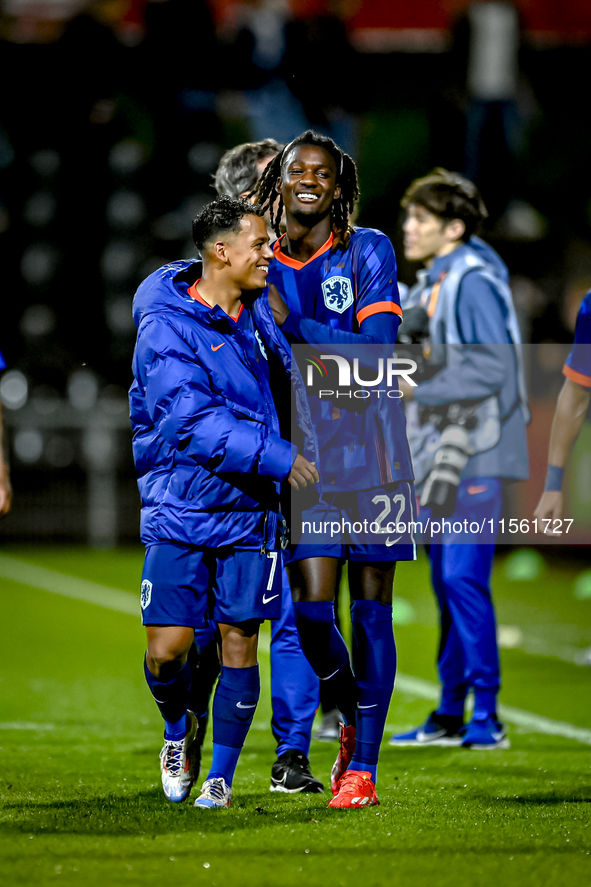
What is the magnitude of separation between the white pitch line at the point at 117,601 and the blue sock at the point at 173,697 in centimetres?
183

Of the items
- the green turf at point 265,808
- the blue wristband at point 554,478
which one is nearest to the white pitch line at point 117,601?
the green turf at point 265,808

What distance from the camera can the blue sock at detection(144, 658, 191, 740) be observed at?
3736 millimetres

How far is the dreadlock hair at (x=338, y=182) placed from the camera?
3.96m

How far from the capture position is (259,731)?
5.43 metres

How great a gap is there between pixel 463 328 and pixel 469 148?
947 centimetres

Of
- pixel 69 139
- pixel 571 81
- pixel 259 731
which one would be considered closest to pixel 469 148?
pixel 571 81

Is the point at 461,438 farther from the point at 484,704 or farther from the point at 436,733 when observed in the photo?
the point at 436,733

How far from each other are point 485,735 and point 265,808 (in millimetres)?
1484

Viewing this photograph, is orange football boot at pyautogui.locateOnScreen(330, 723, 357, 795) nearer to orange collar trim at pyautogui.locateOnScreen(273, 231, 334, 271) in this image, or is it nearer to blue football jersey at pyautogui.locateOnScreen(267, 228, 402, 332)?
blue football jersey at pyautogui.locateOnScreen(267, 228, 402, 332)

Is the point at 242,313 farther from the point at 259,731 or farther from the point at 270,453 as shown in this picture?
the point at 259,731

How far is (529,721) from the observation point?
5594mm

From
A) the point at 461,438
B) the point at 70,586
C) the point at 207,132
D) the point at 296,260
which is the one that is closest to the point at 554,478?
the point at 461,438

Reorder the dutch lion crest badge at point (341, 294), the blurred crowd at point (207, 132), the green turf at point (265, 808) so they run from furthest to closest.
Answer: the blurred crowd at point (207, 132) → the dutch lion crest badge at point (341, 294) → the green turf at point (265, 808)

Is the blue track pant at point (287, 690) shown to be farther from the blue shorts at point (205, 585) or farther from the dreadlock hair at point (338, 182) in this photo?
the dreadlock hair at point (338, 182)
